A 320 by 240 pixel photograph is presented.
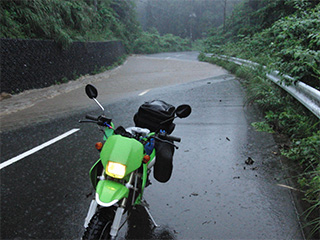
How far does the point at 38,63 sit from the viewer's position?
12.8 m

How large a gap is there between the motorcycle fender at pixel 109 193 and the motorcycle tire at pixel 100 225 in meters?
0.20

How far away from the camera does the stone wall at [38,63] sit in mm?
11188

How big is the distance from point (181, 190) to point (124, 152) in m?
1.89

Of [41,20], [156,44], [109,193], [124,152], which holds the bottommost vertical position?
[156,44]

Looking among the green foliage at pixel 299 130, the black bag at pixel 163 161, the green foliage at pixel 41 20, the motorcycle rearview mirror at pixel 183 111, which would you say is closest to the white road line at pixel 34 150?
the black bag at pixel 163 161

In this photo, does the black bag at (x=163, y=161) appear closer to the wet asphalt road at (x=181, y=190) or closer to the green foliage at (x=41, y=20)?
the wet asphalt road at (x=181, y=190)

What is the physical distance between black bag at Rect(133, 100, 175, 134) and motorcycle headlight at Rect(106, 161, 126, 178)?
852 millimetres

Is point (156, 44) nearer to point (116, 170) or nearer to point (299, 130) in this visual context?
point (299, 130)

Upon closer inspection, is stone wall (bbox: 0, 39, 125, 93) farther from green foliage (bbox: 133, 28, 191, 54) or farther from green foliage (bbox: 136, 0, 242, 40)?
green foliage (bbox: 136, 0, 242, 40)

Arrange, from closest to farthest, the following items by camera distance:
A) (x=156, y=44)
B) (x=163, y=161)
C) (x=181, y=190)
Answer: (x=163, y=161) < (x=181, y=190) < (x=156, y=44)

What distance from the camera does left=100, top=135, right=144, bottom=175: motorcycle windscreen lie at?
108 inches

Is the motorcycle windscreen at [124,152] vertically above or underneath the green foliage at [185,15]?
above

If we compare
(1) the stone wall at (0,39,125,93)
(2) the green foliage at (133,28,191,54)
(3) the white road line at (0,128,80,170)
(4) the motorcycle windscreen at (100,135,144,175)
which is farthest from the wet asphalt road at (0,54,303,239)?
(2) the green foliage at (133,28,191,54)

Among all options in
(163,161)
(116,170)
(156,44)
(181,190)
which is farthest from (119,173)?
(156,44)
